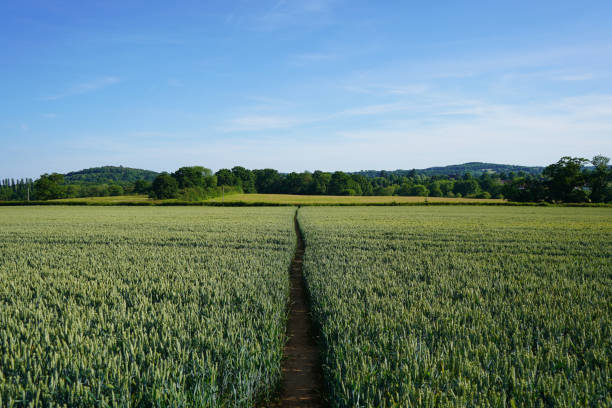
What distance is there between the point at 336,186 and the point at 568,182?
2367 inches

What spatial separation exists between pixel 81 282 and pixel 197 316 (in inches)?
159

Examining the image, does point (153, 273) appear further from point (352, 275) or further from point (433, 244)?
point (433, 244)

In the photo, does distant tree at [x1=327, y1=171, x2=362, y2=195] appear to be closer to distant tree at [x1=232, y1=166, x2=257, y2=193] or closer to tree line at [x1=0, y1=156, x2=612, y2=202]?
tree line at [x1=0, y1=156, x2=612, y2=202]

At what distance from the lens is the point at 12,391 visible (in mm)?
2988

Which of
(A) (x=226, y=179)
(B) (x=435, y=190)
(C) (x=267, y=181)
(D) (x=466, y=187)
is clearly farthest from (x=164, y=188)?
(D) (x=466, y=187)

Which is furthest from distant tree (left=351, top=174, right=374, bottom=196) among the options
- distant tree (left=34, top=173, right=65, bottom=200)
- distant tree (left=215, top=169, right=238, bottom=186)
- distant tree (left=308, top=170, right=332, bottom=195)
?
distant tree (left=34, top=173, right=65, bottom=200)

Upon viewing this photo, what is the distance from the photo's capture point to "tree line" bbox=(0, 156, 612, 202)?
7399cm

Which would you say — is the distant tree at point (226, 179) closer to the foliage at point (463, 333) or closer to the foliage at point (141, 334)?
the foliage at point (141, 334)

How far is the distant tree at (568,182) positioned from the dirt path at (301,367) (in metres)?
89.3

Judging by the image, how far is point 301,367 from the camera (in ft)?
16.1

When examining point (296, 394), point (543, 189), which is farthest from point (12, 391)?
point (543, 189)

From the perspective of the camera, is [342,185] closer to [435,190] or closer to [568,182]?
[435,190]

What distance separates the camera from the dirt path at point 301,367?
412 cm

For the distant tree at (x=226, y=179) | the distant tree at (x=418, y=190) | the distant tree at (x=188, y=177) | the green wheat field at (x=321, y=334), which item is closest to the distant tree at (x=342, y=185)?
the distant tree at (x=418, y=190)
